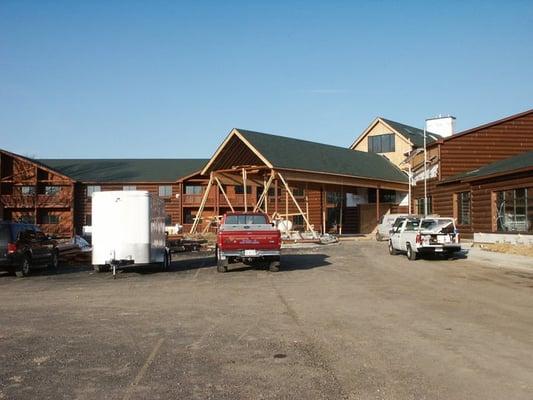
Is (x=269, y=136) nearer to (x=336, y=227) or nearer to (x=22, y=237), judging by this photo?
(x=336, y=227)

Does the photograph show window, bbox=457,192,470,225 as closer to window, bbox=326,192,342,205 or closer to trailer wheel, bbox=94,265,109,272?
window, bbox=326,192,342,205

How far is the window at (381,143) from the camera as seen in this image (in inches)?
1983

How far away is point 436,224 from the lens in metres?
22.6

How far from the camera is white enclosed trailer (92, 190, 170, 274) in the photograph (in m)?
18.0

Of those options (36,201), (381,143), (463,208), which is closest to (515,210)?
(463,208)

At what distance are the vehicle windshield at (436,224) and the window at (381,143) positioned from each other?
27915 mm

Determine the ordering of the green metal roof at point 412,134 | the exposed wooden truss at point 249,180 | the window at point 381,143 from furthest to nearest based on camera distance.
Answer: the window at point 381,143 → the green metal roof at point 412,134 → the exposed wooden truss at point 249,180

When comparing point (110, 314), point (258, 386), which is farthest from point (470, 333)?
point (110, 314)

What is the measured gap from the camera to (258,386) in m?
6.06

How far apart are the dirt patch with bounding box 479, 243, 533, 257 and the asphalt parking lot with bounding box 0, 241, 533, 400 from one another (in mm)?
7249

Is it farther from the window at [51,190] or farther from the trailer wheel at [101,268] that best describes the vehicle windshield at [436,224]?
the window at [51,190]

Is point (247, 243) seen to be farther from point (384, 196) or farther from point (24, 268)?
point (384, 196)

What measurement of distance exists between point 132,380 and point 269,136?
102ft

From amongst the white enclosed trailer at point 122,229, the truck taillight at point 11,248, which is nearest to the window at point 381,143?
the white enclosed trailer at point 122,229
